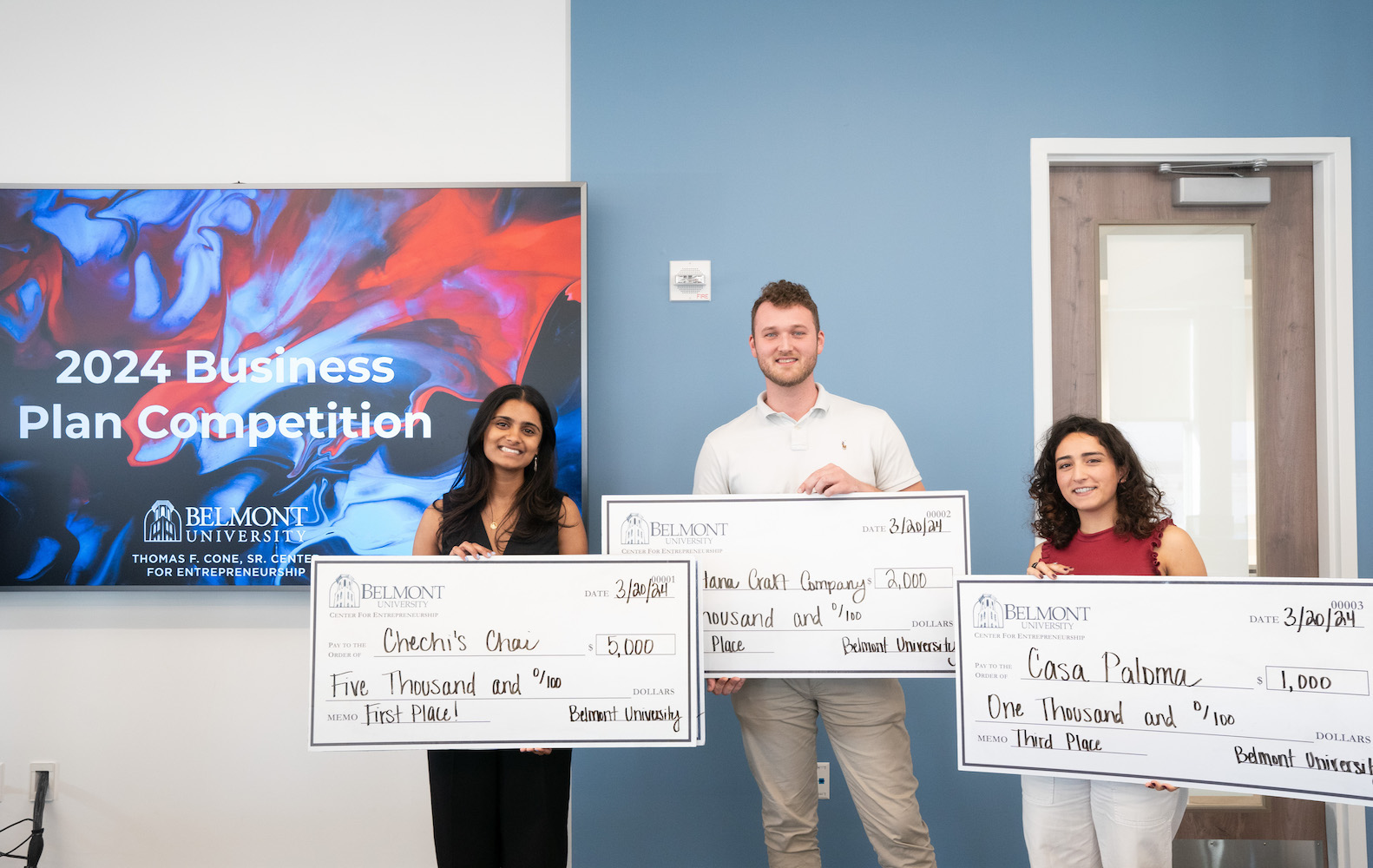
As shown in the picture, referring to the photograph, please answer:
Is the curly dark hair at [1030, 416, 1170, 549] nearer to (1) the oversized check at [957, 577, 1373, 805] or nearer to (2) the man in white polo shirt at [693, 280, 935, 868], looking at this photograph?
(1) the oversized check at [957, 577, 1373, 805]

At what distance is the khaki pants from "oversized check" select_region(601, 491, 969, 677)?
0.62 ft

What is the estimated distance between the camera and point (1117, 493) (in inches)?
67.9

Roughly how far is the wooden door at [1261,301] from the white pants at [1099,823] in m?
1.33

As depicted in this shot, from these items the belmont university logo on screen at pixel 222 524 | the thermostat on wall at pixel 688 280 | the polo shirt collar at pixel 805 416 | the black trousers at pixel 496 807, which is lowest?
the black trousers at pixel 496 807

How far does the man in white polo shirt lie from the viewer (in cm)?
192

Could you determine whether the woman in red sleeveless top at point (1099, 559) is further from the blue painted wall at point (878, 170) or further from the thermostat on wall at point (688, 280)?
the thermostat on wall at point (688, 280)

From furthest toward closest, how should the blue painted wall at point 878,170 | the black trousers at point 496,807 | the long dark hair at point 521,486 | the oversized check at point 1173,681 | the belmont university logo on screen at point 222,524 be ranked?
the blue painted wall at point 878,170
the belmont university logo on screen at point 222,524
the long dark hair at point 521,486
the black trousers at point 496,807
the oversized check at point 1173,681

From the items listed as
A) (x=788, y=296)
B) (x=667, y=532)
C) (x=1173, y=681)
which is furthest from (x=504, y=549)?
(x=1173, y=681)

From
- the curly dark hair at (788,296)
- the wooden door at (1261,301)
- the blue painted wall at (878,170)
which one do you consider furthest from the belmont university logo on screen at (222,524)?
the wooden door at (1261,301)

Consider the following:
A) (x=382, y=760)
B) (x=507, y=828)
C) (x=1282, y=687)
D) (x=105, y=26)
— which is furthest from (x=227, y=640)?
(x=1282, y=687)

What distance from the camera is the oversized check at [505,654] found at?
164 centimetres

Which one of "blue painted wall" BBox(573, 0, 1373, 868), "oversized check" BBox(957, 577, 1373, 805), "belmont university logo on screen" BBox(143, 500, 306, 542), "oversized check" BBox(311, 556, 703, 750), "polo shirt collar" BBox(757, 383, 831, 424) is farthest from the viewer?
"blue painted wall" BBox(573, 0, 1373, 868)

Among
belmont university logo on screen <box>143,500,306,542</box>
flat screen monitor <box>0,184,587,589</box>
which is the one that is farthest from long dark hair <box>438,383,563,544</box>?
belmont university logo on screen <box>143,500,306,542</box>

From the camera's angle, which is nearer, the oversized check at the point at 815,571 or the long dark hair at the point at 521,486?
the oversized check at the point at 815,571
